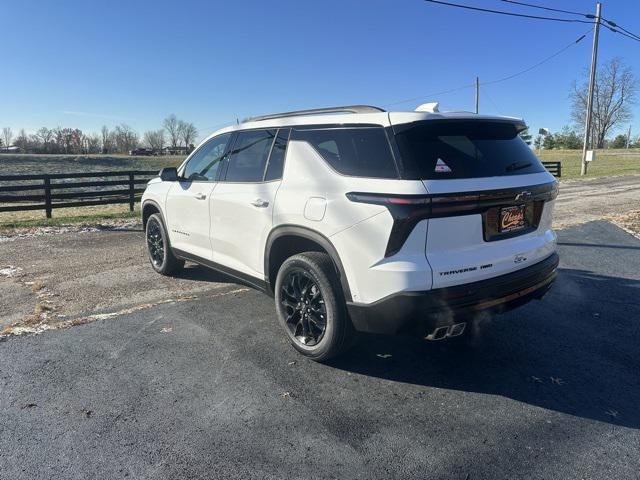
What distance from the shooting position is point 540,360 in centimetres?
370

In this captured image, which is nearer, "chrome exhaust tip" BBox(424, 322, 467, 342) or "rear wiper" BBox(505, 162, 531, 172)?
"chrome exhaust tip" BBox(424, 322, 467, 342)

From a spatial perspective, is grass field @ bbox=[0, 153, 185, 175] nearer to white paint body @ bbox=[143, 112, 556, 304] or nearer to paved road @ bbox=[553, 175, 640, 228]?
paved road @ bbox=[553, 175, 640, 228]

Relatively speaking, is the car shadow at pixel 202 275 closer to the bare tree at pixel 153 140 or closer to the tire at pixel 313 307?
the tire at pixel 313 307

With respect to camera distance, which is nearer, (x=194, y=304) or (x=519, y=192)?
(x=519, y=192)

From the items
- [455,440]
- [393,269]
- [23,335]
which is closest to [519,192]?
[393,269]

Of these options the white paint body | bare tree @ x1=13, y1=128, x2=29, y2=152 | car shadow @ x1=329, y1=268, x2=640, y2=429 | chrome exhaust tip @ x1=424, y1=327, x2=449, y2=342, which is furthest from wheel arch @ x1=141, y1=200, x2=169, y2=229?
bare tree @ x1=13, y1=128, x2=29, y2=152

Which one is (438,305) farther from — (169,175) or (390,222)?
(169,175)

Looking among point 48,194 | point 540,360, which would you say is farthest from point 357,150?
point 48,194

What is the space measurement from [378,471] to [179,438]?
1.16 meters

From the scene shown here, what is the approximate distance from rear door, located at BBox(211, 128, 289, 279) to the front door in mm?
190

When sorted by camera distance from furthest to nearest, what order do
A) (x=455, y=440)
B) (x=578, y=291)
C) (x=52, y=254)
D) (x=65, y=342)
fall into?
(x=52, y=254), (x=578, y=291), (x=65, y=342), (x=455, y=440)

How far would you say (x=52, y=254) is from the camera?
295 inches

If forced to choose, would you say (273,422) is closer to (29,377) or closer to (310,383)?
(310,383)

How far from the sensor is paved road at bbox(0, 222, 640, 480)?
8.32 feet
